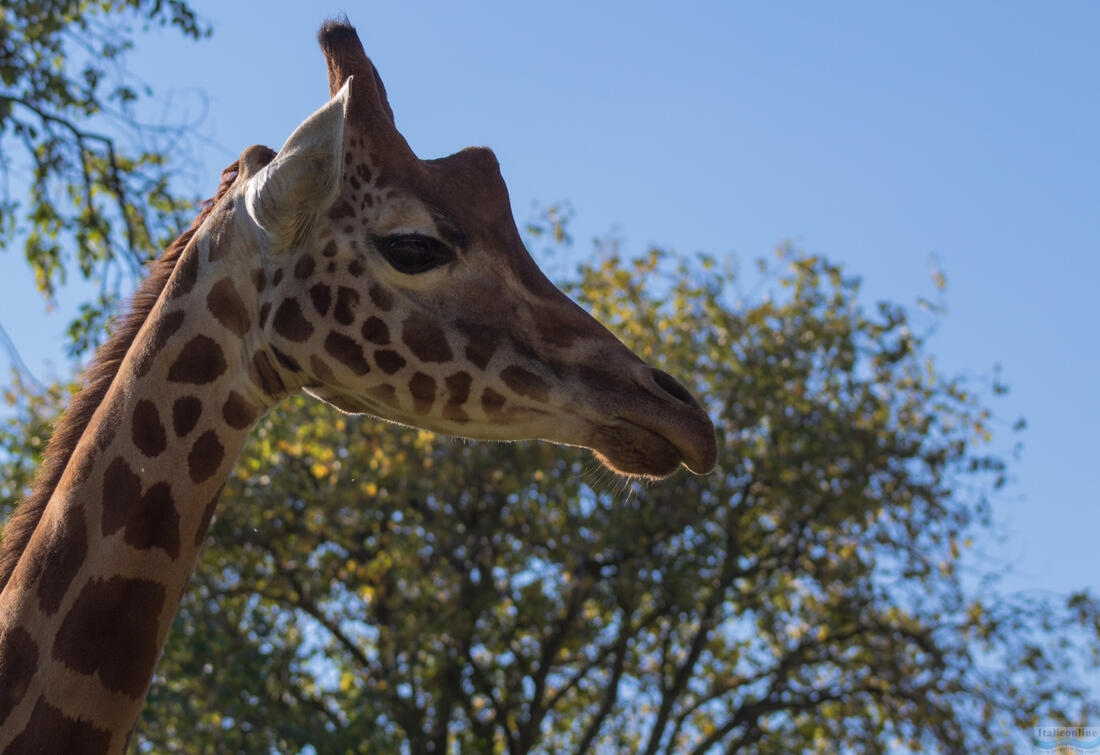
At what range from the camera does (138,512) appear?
3.10 metres

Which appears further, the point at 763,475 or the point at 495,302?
the point at 763,475

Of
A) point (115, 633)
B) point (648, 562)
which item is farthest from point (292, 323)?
point (648, 562)

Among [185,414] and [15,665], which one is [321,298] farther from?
[15,665]

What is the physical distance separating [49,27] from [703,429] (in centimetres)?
744

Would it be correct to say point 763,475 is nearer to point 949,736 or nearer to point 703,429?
point 949,736

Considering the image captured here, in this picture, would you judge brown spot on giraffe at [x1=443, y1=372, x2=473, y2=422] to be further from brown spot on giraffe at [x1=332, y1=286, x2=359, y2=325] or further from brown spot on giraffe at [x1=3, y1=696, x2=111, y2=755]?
brown spot on giraffe at [x1=3, y1=696, x2=111, y2=755]

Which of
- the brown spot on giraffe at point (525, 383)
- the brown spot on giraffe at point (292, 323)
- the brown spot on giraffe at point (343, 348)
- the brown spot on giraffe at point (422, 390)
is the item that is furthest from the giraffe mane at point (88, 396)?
the brown spot on giraffe at point (525, 383)

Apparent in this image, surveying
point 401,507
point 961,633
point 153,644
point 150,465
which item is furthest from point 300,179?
point 961,633

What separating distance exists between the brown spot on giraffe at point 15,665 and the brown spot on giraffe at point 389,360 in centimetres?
104

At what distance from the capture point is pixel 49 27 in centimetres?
905

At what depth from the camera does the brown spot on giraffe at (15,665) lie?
2895 mm

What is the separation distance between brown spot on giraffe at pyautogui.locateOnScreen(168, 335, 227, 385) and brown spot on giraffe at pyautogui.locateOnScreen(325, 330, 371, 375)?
27 centimetres

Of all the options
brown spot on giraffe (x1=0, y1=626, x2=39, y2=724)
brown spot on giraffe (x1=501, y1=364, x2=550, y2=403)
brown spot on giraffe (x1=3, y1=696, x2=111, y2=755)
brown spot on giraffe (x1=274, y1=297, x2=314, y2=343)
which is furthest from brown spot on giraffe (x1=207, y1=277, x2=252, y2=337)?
brown spot on giraffe (x1=3, y1=696, x2=111, y2=755)

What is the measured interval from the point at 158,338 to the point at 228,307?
0.19 meters
